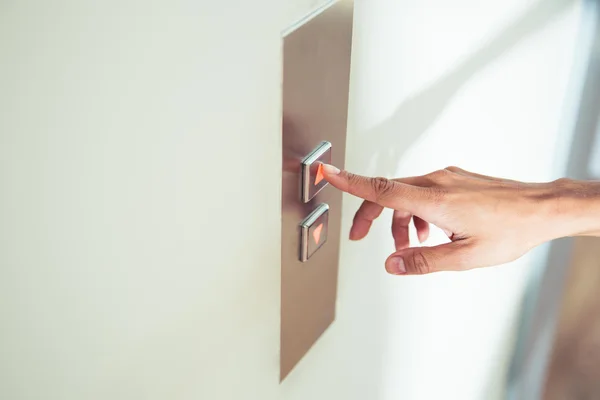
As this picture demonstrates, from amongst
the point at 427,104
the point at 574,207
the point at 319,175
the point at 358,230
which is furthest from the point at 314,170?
the point at 574,207

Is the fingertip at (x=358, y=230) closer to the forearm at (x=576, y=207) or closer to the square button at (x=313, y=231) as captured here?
the square button at (x=313, y=231)

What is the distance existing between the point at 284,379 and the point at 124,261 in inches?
13.1

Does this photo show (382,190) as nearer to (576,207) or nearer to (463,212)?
(463,212)

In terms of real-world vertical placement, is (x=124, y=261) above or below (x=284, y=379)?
above

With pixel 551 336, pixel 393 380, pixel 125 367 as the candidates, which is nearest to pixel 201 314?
pixel 125 367

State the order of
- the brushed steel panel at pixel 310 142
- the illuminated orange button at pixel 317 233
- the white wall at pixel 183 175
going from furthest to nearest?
the illuminated orange button at pixel 317 233
the brushed steel panel at pixel 310 142
the white wall at pixel 183 175

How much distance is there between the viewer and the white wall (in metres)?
0.36

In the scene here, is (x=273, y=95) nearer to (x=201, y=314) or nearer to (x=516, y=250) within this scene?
(x=201, y=314)

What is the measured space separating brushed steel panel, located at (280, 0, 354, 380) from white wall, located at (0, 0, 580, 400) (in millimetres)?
17

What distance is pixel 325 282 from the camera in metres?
0.73

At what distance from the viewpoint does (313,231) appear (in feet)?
2.17

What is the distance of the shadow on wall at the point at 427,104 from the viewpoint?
74cm

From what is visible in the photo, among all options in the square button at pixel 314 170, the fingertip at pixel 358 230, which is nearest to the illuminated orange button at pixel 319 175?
the square button at pixel 314 170

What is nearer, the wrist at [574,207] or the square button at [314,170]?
the square button at [314,170]
